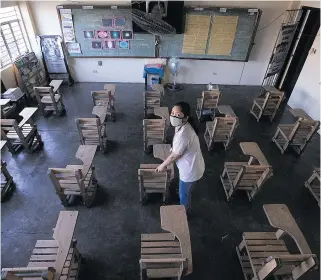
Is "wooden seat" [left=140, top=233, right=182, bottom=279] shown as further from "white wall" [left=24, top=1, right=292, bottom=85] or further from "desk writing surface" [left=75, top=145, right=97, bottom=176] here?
"white wall" [left=24, top=1, right=292, bottom=85]

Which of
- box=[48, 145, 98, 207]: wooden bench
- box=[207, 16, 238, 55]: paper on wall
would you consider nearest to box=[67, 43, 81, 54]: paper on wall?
box=[207, 16, 238, 55]: paper on wall

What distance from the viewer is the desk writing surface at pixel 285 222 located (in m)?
2.32

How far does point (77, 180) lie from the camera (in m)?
3.12

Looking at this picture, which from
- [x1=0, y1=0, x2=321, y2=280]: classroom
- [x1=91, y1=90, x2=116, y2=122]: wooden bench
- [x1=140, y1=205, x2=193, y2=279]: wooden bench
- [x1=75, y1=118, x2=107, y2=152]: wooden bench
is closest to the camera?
[x1=140, y1=205, x2=193, y2=279]: wooden bench

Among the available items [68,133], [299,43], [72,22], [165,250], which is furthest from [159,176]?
[299,43]

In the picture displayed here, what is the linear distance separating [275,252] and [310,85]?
201 inches

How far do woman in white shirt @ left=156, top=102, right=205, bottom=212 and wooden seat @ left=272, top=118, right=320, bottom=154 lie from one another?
112 inches

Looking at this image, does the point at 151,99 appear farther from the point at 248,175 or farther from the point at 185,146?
the point at 185,146

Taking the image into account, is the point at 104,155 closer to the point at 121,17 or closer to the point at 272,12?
the point at 121,17

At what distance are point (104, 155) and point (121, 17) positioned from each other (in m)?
4.32

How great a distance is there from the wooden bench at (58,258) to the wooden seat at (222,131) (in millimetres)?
3036

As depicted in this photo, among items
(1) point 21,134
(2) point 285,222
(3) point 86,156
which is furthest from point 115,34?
(2) point 285,222

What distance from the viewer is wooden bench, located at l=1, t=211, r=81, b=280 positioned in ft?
6.35

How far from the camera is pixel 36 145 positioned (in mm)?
4770
